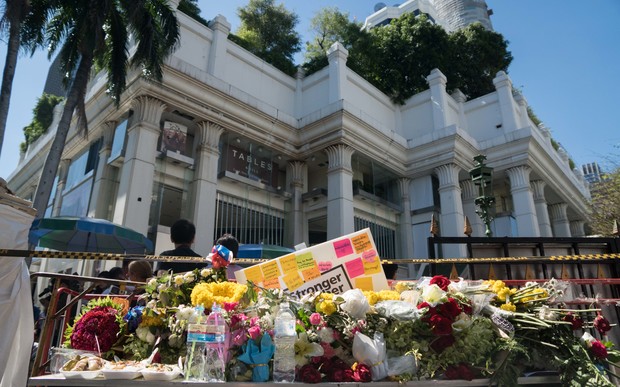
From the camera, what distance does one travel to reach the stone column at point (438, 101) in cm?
2198

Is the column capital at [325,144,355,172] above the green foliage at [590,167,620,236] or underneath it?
above

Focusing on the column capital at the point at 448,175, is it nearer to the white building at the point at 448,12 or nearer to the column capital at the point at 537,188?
the column capital at the point at 537,188

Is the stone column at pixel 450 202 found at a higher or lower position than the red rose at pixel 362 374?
higher

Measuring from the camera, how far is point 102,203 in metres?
15.3

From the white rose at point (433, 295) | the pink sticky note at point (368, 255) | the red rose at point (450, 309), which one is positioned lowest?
the red rose at point (450, 309)

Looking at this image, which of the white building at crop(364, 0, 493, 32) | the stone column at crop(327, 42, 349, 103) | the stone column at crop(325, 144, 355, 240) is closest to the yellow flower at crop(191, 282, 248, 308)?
the stone column at crop(325, 144, 355, 240)

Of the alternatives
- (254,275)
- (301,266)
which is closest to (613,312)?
(301,266)

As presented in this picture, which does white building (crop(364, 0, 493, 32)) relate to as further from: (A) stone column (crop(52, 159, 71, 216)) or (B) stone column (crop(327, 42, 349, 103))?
(A) stone column (crop(52, 159, 71, 216))

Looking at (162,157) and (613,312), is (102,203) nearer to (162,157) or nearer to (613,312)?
(162,157)

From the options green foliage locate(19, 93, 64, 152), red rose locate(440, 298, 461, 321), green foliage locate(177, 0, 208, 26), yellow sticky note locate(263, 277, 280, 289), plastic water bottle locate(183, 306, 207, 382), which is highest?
green foliage locate(177, 0, 208, 26)

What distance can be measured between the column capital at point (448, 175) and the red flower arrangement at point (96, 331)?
19.3 m

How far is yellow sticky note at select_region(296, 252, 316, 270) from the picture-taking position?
297cm

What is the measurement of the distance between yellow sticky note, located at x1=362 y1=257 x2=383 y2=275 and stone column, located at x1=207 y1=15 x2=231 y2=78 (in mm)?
15345

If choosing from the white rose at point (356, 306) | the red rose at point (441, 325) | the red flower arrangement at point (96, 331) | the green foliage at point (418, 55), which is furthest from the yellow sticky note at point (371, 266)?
the green foliage at point (418, 55)
